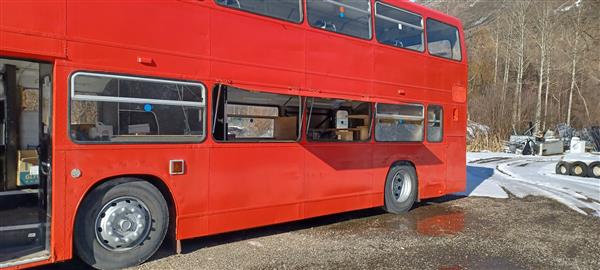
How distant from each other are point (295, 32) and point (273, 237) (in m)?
2.98

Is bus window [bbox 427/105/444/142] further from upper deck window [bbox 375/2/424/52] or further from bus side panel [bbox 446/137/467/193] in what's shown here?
upper deck window [bbox 375/2/424/52]

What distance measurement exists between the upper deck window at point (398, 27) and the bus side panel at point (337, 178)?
→ 1939 millimetres

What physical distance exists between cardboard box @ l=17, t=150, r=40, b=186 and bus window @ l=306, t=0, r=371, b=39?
4.53 m

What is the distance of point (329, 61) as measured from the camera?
23.3 feet

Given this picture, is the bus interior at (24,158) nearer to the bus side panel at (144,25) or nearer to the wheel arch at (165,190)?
the bus side panel at (144,25)

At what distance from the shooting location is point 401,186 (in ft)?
28.8

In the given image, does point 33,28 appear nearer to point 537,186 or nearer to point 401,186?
point 401,186

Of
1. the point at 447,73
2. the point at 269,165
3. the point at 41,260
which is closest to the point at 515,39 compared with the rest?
the point at 447,73

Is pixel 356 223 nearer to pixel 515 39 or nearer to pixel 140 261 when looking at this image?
pixel 140 261

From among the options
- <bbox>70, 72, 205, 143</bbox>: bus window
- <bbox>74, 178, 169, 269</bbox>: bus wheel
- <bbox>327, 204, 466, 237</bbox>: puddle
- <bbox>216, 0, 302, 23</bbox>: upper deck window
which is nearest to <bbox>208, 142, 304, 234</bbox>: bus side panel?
<bbox>70, 72, 205, 143</bbox>: bus window

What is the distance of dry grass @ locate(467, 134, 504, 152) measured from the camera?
29234 millimetres

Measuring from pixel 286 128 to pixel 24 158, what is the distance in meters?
3.86

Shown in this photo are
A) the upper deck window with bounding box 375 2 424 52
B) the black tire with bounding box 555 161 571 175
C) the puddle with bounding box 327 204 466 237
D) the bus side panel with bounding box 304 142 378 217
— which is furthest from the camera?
the black tire with bounding box 555 161 571 175

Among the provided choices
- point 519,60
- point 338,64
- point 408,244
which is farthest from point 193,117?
point 519,60
